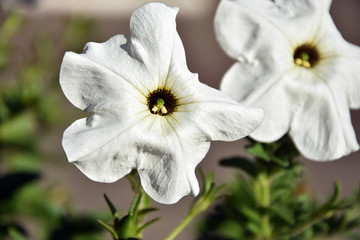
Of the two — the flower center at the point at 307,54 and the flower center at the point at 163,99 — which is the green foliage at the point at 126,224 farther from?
the flower center at the point at 307,54

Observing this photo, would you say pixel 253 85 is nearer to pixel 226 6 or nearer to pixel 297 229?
pixel 226 6

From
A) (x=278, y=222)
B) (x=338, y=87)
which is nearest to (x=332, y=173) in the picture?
(x=278, y=222)

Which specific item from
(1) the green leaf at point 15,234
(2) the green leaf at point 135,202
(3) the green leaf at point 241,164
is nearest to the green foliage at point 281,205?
(3) the green leaf at point 241,164

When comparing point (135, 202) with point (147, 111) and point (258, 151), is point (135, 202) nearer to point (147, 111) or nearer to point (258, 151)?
point (147, 111)

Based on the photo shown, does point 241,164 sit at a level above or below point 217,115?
below

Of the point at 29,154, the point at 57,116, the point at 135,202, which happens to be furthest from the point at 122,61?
the point at 57,116

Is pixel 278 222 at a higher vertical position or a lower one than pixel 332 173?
higher
